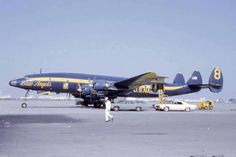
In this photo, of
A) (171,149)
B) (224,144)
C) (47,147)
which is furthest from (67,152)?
(224,144)

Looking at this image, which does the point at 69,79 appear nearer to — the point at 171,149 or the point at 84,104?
the point at 84,104

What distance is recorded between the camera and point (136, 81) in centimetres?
5025

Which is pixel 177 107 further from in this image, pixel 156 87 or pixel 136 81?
pixel 156 87

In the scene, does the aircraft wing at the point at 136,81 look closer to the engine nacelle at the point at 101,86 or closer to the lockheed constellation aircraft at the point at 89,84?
the lockheed constellation aircraft at the point at 89,84

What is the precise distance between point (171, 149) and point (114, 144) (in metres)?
2.25

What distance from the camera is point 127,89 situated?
171ft

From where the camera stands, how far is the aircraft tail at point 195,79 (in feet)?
201

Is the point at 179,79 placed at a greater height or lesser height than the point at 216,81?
greater

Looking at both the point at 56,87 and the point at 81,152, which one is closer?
the point at 81,152

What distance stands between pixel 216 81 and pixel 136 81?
18733 mm

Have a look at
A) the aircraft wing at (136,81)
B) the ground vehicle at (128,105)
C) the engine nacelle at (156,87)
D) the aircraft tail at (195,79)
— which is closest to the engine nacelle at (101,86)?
the aircraft wing at (136,81)

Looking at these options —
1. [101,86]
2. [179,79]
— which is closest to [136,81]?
[101,86]

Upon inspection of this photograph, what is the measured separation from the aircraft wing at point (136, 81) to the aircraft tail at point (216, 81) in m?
14.6

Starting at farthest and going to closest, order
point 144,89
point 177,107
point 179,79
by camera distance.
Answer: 1. point 179,79
2. point 144,89
3. point 177,107
